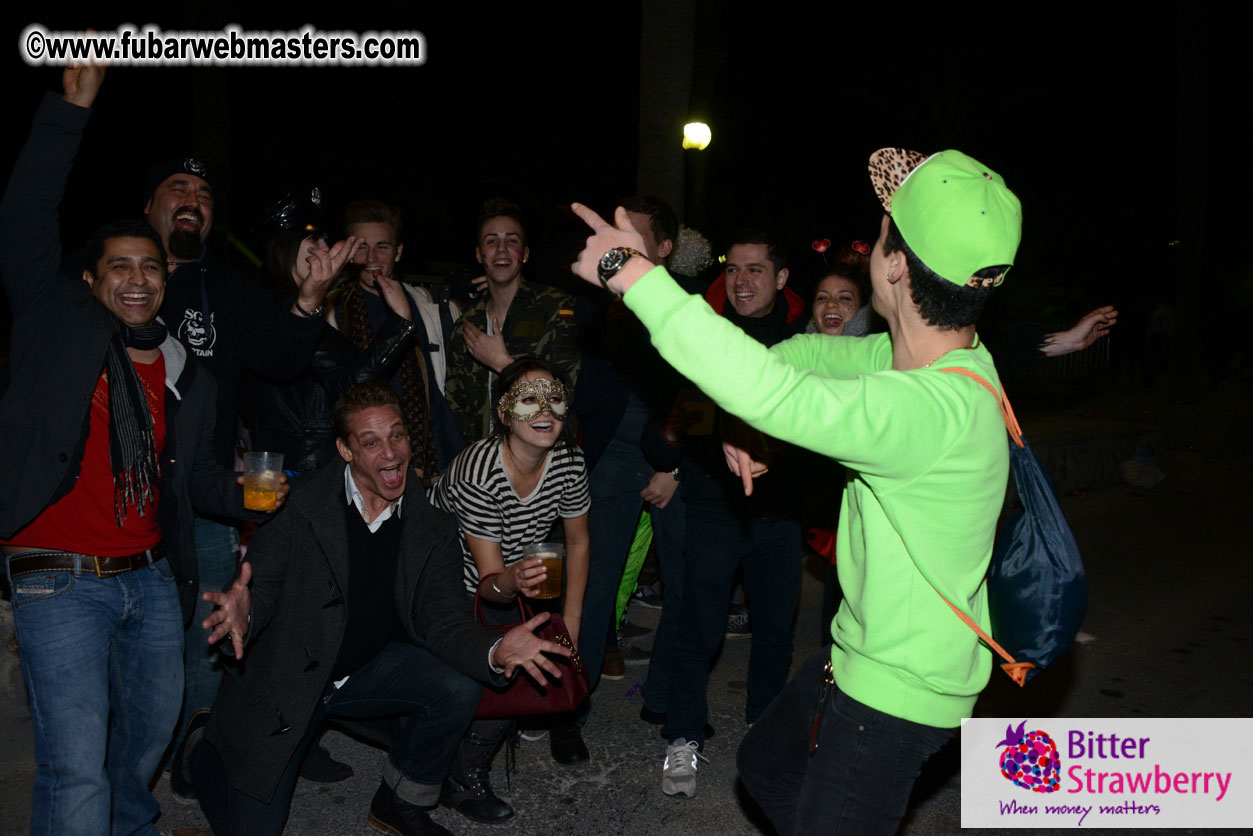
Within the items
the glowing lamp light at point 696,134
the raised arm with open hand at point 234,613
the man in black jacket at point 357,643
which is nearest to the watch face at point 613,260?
the man in black jacket at point 357,643

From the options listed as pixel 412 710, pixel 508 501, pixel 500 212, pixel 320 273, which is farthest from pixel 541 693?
pixel 500 212

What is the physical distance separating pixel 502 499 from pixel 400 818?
127cm

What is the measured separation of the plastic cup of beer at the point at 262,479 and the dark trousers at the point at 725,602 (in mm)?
1762

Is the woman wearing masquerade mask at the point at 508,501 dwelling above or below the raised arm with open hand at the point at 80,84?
below

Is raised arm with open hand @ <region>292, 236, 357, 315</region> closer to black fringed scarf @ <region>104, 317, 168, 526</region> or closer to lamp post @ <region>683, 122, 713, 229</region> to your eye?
black fringed scarf @ <region>104, 317, 168, 526</region>

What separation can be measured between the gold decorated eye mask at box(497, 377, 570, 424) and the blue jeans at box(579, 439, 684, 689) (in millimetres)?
641

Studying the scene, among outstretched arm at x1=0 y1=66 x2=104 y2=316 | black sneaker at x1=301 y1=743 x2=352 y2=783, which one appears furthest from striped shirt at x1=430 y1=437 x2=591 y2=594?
outstretched arm at x1=0 y1=66 x2=104 y2=316

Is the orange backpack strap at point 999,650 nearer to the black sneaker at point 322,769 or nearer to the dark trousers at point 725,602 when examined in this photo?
the dark trousers at point 725,602

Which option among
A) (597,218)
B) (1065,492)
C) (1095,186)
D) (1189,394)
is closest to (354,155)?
(1065,492)

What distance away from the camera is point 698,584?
414cm

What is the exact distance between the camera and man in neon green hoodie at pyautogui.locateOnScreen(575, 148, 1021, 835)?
6.25 feet

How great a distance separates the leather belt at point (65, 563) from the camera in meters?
2.87

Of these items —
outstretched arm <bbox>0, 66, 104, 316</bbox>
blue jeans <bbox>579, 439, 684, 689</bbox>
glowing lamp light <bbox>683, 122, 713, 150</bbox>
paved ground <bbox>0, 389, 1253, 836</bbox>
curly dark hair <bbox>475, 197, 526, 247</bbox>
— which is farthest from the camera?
glowing lamp light <bbox>683, 122, 713, 150</bbox>

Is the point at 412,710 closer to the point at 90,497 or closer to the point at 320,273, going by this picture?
the point at 90,497
